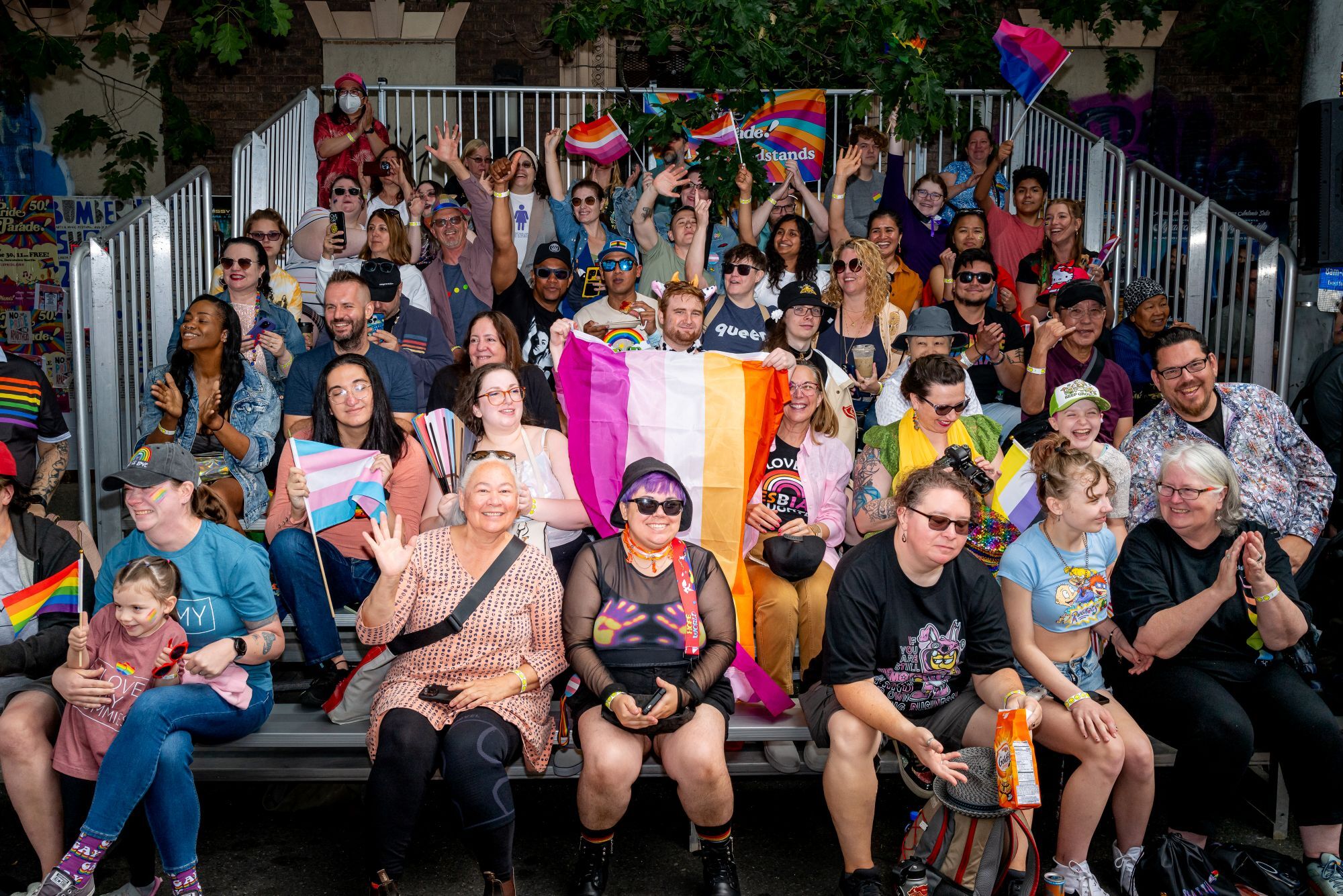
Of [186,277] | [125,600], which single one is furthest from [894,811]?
[186,277]

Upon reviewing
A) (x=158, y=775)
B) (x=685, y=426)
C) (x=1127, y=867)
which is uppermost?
(x=685, y=426)

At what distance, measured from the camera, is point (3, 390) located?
17.9ft

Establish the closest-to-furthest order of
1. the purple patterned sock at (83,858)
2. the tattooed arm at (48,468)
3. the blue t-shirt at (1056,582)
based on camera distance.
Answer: the purple patterned sock at (83,858) < the blue t-shirt at (1056,582) < the tattooed arm at (48,468)

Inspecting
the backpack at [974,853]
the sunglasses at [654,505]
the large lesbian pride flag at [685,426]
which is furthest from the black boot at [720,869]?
the sunglasses at [654,505]

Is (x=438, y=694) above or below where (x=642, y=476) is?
below

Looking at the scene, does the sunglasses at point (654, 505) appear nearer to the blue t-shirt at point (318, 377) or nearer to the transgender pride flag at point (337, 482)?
the transgender pride flag at point (337, 482)

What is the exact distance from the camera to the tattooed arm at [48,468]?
18.1 ft

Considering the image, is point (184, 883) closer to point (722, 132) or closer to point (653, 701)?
point (653, 701)

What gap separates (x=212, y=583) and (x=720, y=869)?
2.09 m

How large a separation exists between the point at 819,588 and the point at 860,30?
447 centimetres

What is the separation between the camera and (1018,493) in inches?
209

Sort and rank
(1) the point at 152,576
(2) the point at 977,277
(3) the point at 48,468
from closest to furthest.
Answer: (1) the point at 152,576 → (3) the point at 48,468 → (2) the point at 977,277

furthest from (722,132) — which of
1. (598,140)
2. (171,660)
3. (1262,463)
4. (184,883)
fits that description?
(184,883)

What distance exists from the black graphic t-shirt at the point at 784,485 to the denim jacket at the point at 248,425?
8.04 feet
